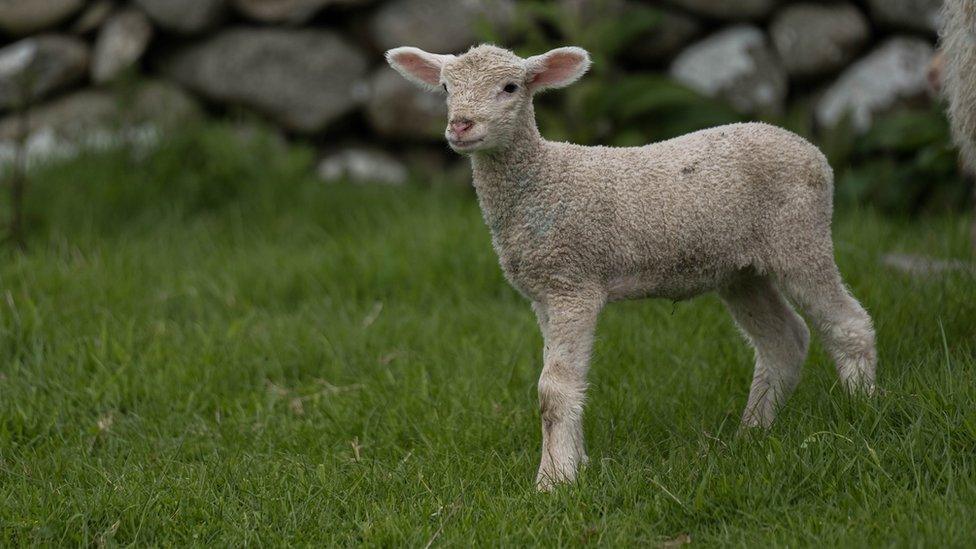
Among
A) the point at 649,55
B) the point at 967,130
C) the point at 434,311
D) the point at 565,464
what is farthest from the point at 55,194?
the point at 967,130

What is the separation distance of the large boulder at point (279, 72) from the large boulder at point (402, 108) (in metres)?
0.16

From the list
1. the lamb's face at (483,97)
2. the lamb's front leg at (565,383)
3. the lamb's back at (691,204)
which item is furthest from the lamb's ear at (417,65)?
the lamb's front leg at (565,383)

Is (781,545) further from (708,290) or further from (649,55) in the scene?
(649,55)

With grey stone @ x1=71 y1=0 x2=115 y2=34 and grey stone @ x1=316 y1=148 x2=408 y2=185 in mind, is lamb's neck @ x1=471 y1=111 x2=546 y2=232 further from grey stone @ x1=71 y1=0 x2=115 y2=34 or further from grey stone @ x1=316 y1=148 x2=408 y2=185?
grey stone @ x1=71 y1=0 x2=115 y2=34

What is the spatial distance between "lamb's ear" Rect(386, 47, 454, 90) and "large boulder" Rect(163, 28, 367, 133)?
394 centimetres

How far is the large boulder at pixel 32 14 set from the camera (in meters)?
7.24

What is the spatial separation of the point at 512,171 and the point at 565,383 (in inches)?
26.8

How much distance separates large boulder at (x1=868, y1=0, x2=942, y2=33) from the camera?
714cm

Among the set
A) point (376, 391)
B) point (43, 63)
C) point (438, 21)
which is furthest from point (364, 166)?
point (376, 391)

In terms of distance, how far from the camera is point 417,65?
12.1 ft

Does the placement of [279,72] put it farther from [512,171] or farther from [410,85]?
[512,171]

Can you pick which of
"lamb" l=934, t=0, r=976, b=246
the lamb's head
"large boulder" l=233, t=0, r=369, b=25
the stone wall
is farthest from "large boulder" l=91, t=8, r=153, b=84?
"lamb" l=934, t=0, r=976, b=246

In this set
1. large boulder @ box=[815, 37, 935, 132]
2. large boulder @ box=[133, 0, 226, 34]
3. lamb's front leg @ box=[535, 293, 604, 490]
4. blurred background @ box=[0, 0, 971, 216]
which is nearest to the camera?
lamb's front leg @ box=[535, 293, 604, 490]

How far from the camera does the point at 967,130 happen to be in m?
4.05
